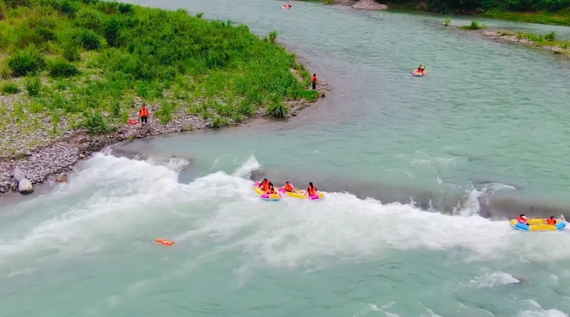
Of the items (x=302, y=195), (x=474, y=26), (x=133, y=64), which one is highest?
(x=474, y=26)

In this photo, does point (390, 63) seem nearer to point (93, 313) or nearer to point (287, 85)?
point (287, 85)

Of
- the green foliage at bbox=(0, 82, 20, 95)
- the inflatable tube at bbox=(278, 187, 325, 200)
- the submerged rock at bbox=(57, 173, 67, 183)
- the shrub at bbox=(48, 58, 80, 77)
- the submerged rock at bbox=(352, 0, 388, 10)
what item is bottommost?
the submerged rock at bbox=(57, 173, 67, 183)

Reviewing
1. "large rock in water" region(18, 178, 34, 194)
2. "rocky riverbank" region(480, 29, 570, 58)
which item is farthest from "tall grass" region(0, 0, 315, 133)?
"rocky riverbank" region(480, 29, 570, 58)

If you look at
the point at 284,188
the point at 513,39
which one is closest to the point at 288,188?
the point at 284,188

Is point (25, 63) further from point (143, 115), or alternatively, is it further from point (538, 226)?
point (538, 226)

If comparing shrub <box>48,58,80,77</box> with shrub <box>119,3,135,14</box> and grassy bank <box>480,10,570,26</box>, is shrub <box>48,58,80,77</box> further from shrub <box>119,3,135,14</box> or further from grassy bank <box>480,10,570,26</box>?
grassy bank <box>480,10,570,26</box>

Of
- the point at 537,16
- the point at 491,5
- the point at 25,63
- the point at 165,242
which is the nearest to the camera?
the point at 165,242

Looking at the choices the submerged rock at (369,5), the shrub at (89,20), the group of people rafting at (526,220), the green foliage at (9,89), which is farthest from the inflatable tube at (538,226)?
the submerged rock at (369,5)
